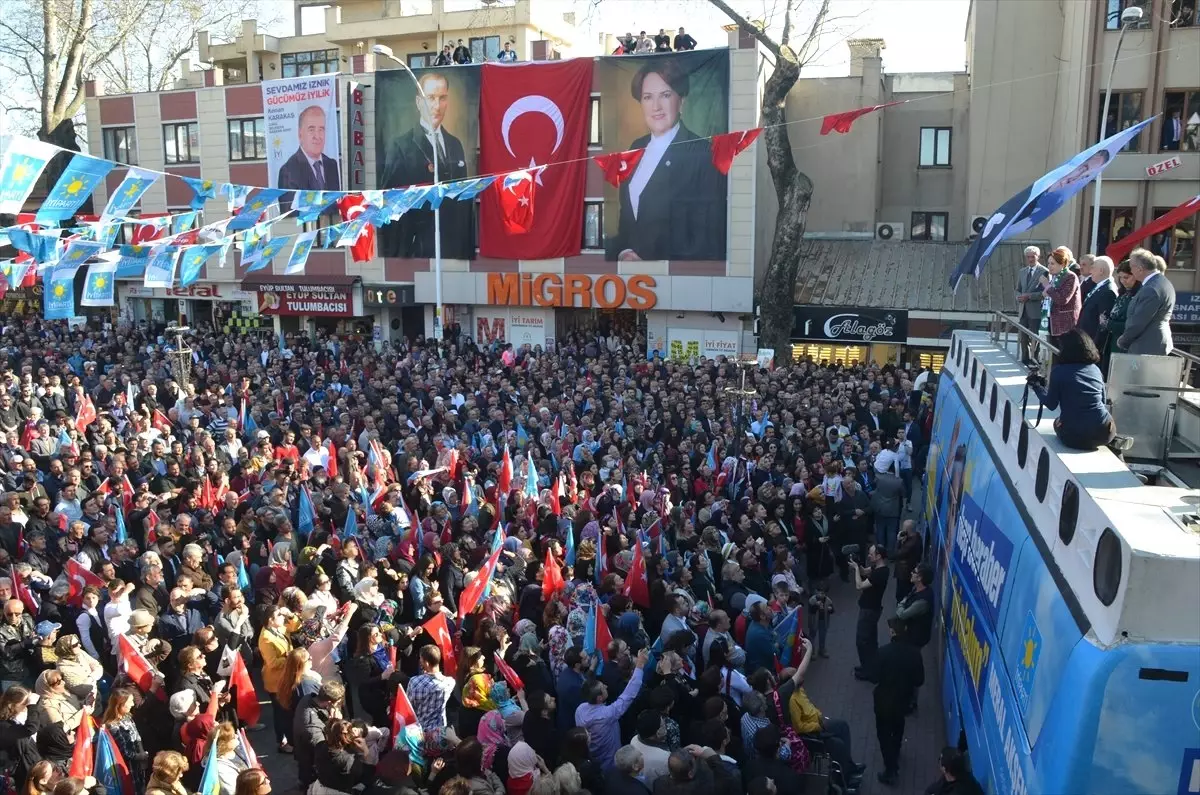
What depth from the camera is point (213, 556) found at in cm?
968

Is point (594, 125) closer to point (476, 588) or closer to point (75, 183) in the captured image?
point (75, 183)

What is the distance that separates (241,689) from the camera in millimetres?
7477

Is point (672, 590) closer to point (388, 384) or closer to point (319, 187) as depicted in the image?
point (388, 384)

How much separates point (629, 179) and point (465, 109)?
5.25 metres

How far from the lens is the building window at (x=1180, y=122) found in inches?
905

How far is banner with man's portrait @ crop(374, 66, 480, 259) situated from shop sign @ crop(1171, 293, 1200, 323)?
→ 59.6 feet

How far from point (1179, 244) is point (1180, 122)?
279cm

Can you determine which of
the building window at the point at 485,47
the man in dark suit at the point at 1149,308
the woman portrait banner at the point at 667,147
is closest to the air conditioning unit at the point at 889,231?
the woman portrait banner at the point at 667,147

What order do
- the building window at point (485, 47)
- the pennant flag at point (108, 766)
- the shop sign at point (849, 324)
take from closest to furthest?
the pennant flag at point (108, 766) → the shop sign at point (849, 324) → the building window at point (485, 47)

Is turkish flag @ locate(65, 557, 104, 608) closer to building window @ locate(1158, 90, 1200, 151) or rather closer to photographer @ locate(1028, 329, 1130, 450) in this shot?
photographer @ locate(1028, 329, 1130, 450)

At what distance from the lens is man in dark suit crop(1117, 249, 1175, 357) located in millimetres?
6543

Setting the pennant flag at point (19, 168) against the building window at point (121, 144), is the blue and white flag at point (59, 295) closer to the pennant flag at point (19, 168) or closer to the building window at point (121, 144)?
the pennant flag at point (19, 168)

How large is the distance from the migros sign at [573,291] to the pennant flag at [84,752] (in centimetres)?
2207

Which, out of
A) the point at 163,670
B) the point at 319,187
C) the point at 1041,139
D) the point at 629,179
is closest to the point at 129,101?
the point at 319,187
